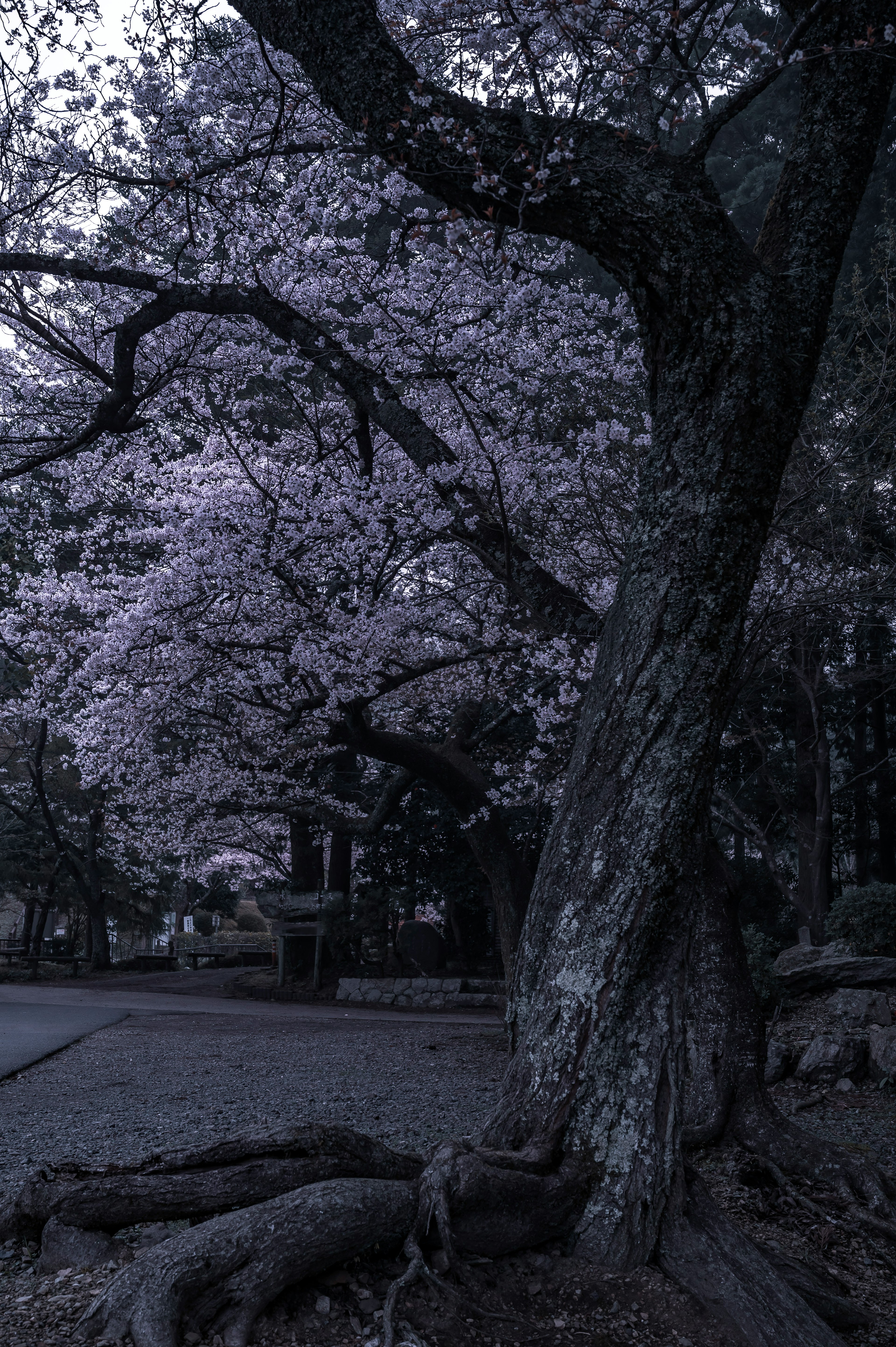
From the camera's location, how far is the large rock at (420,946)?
18922 mm

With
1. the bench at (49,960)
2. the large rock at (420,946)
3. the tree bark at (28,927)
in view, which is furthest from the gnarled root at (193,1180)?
the tree bark at (28,927)

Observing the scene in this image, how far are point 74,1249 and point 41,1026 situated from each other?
9.92 meters

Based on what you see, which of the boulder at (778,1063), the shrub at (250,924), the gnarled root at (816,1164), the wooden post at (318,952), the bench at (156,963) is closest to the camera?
the gnarled root at (816,1164)

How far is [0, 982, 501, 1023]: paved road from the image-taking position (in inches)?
578

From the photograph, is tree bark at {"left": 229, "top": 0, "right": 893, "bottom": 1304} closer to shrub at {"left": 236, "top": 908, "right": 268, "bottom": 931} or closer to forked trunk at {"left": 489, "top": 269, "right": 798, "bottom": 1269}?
forked trunk at {"left": 489, "top": 269, "right": 798, "bottom": 1269}

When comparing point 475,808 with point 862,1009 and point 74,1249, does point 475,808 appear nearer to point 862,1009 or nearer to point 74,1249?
point 862,1009

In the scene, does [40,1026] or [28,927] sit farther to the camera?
[28,927]

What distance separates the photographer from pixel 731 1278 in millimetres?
3379

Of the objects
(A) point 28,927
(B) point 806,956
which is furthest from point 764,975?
(A) point 28,927

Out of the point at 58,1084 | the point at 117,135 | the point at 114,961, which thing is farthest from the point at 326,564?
the point at 114,961

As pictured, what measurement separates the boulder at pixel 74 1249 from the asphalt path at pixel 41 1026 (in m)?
5.80

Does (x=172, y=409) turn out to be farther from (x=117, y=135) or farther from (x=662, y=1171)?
(x=662, y=1171)

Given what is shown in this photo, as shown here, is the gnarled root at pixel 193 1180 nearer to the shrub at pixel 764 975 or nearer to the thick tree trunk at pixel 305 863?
the shrub at pixel 764 975

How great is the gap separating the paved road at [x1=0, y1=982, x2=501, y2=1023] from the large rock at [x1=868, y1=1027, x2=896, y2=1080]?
21.4ft
